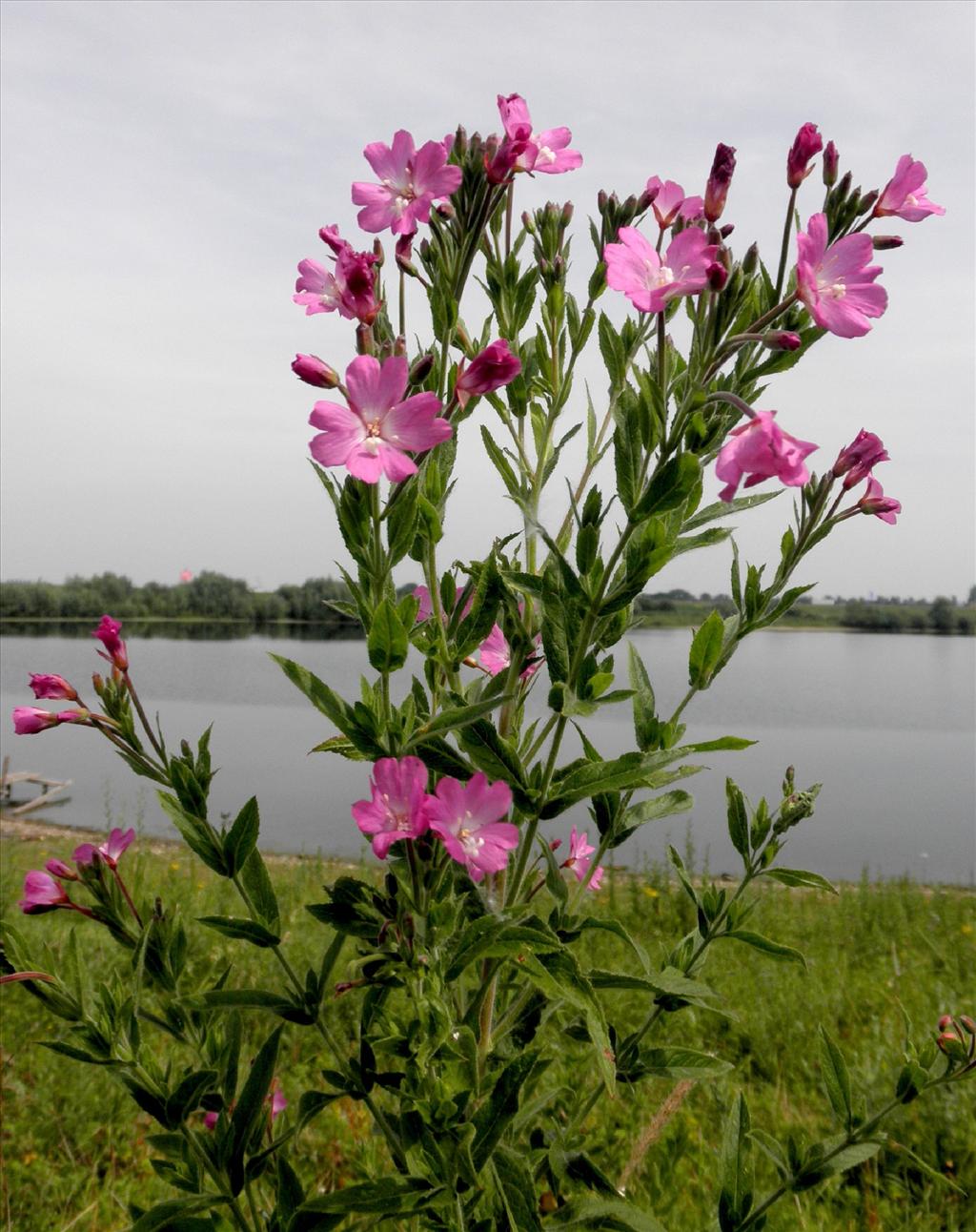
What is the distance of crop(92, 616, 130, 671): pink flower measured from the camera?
137 centimetres

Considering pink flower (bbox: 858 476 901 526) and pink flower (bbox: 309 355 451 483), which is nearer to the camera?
pink flower (bbox: 309 355 451 483)

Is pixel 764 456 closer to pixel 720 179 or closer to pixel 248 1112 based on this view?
pixel 720 179

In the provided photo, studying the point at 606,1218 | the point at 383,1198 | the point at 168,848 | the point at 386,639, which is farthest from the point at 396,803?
the point at 168,848

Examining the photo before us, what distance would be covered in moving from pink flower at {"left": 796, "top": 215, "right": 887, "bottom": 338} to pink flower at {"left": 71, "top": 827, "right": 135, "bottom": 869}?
3.99 ft

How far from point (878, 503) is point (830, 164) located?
490 millimetres

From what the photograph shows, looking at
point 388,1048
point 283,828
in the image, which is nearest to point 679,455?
point 388,1048

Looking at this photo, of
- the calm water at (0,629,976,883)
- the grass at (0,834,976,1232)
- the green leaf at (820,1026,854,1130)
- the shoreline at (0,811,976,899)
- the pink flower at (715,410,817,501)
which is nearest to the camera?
the pink flower at (715,410,817,501)

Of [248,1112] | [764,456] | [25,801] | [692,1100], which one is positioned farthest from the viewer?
[25,801]

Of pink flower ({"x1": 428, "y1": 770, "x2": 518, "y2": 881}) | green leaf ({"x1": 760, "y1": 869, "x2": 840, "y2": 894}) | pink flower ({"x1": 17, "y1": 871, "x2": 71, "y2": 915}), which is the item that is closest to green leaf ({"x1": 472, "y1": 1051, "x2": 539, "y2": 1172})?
pink flower ({"x1": 428, "y1": 770, "x2": 518, "y2": 881})

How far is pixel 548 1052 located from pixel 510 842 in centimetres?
184

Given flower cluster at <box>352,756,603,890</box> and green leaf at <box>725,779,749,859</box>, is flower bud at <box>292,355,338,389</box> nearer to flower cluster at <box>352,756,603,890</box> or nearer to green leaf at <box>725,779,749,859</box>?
flower cluster at <box>352,756,603,890</box>

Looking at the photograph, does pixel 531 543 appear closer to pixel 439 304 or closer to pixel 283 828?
pixel 439 304

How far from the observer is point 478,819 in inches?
48.3

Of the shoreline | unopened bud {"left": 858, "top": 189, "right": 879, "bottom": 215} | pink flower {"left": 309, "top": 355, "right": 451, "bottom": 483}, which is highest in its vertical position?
unopened bud {"left": 858, "top": 189, "right": 879, "bottom": 215}
